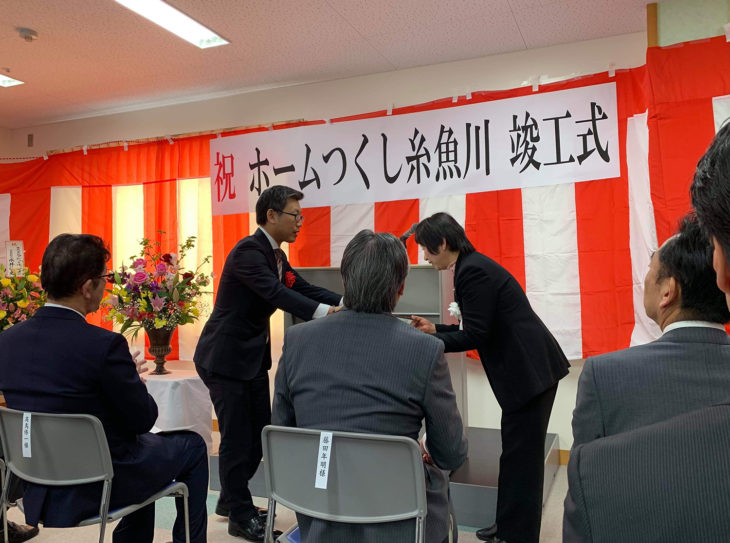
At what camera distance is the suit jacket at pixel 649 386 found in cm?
102

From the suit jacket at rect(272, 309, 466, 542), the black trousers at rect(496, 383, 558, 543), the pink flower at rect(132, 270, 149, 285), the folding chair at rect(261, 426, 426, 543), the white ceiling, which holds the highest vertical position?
the white ceiling

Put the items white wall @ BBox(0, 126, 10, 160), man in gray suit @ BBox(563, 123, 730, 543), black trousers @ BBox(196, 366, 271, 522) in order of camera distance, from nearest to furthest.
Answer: man in gray suit @ BBox(563, 123, 730, 543), black trousers @ BBox(196, 366, 271, 522), white wall @ BBox(0, 126, 10, 160)

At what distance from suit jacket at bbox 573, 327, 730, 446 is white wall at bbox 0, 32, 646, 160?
118 inches

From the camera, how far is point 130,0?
3.07m

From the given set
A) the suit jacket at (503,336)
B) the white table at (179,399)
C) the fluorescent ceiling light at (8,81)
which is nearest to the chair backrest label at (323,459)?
the suit jacket at (503,336)

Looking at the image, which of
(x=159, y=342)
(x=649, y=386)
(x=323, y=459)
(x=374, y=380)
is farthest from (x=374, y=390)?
(x=159, y=342)

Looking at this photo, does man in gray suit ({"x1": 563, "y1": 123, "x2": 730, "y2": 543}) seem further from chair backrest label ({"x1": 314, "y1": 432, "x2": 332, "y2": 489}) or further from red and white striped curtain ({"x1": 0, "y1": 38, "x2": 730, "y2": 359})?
red and white striped curtain ({"x1": 0, "y1": 38, "x2": 730, "y2": 359})

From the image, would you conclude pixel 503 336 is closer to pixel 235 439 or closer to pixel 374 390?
pixel 374 390

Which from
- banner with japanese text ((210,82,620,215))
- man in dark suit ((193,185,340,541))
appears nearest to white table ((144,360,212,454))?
man in dark suit ((193,185,340,541))

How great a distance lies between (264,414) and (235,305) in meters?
0.55

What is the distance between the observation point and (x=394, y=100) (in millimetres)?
4129

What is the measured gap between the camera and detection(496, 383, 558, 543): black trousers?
2311mm

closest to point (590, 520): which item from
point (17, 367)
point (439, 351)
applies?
point (439, 351)

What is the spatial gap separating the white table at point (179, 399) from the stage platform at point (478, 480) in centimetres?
29
